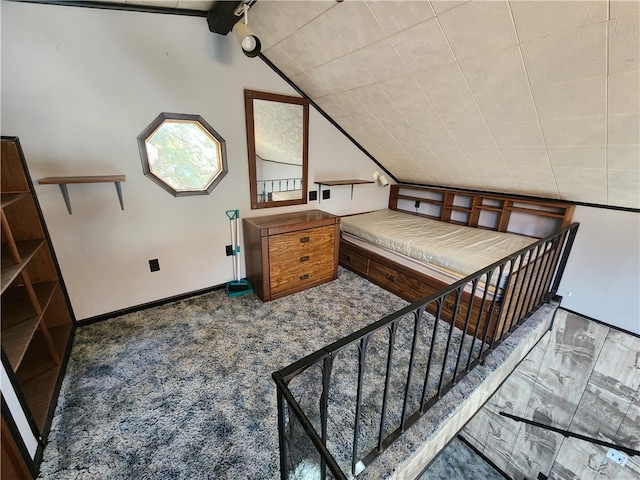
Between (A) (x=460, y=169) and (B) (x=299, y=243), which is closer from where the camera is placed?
(B) (x=299, y=243)

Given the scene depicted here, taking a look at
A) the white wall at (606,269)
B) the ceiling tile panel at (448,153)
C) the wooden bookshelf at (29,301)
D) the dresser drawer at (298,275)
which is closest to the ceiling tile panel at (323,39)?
the ceiling tile panel at (448,153)

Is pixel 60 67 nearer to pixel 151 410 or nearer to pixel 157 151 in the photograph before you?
pixel 157 151

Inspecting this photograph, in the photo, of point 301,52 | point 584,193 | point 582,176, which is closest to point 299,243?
point 301,52

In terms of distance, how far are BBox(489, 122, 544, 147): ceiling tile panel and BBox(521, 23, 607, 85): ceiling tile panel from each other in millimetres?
395

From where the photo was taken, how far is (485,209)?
123 inches

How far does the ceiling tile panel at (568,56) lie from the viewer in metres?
1.28

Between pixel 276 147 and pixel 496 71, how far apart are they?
196 cm

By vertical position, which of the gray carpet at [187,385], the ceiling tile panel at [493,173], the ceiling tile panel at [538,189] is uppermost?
the ceiling tile panel at [493,173]

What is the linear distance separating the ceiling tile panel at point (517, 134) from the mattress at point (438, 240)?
0.91 meters

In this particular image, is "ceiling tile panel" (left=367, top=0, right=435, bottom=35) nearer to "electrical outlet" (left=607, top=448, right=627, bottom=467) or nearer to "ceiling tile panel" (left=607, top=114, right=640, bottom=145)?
"ceiling tile panel" (left=607, top=114, right=640, bottom=145)

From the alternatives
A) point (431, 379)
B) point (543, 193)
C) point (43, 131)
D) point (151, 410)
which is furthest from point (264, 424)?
point (543, 193)

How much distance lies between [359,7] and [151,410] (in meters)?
2.68

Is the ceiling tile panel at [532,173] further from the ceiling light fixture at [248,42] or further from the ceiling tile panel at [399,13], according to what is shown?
the ceiling light fixture at [248,42]

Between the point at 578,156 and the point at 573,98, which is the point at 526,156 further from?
the point at 573,98
